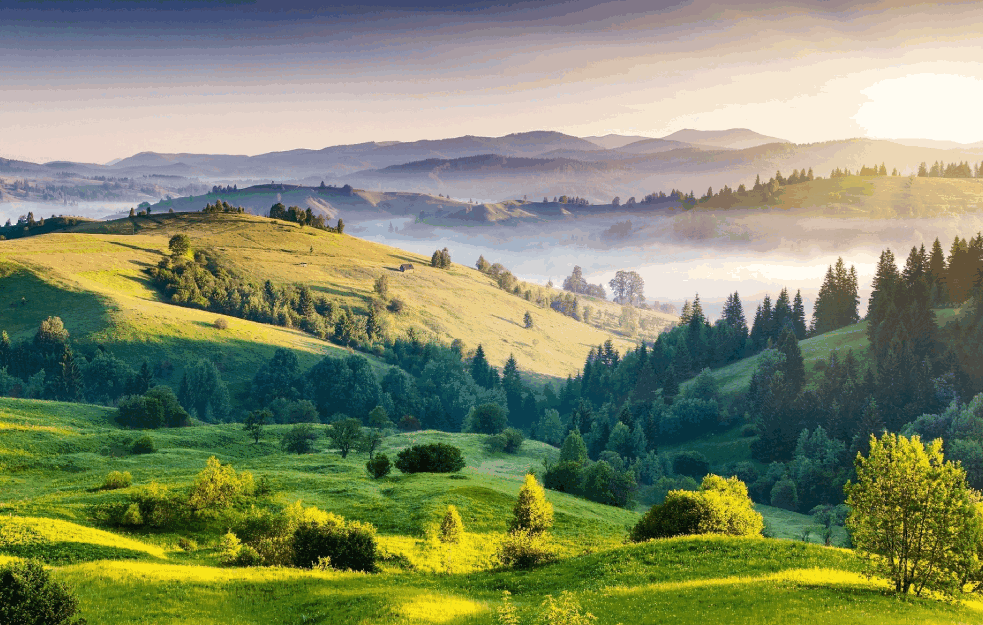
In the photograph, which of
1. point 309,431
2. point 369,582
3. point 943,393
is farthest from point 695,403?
point 369,582

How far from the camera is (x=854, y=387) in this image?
150375 mm

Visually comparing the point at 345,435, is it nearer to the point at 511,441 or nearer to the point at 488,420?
the point at 511,441

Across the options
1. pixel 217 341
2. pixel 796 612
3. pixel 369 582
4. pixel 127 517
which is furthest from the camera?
pixel 217 341

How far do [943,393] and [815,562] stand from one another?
132432 millimetres

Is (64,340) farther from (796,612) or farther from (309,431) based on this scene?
(796,612)

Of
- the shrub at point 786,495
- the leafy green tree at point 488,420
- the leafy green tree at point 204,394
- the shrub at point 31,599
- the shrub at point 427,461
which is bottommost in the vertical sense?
the shrub at point 786,495

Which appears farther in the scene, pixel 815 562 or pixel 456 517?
pixel 456 517

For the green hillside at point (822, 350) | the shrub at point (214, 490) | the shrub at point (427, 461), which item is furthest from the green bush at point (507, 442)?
the shrub at point (214, 490)

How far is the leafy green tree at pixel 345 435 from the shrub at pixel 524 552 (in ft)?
214

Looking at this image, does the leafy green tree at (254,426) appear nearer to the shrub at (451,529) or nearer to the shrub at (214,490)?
the shrub at (214,490)

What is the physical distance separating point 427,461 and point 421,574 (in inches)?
1826

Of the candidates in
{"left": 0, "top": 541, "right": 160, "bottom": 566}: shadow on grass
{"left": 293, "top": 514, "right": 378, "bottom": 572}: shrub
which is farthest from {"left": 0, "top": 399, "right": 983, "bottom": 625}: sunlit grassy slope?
{"left": 293, "top": 514, "right": 378, "bottom": 572}: shrub

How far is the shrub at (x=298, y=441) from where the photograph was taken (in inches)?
4286

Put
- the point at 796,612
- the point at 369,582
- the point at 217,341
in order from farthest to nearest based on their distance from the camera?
1. the point at 217,341
2. the point at 369,582
3. the point at 796,612
